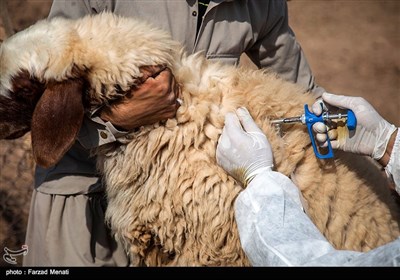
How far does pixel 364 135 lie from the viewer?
232 centimetres

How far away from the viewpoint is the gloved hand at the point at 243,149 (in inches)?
84.0

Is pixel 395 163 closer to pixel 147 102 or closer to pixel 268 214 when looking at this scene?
pixel 268 214

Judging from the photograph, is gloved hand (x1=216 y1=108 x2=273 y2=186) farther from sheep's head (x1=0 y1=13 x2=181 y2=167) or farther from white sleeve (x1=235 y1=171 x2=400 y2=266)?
sheep's head (x1=0 y1=13 x2=181 y2=167)

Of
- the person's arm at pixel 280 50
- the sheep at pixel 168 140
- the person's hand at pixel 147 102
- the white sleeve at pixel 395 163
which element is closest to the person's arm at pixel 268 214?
the sheep at pixel 168 140

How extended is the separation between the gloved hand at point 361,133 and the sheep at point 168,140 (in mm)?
108

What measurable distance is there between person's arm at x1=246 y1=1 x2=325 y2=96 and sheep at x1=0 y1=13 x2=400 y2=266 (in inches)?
19.4

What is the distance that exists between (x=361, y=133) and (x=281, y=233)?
0.76 m

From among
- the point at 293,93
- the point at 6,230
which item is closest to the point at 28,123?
the point at 293,93

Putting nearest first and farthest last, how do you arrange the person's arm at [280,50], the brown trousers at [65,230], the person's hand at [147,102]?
the person's hand at [147,102], the brown trousers at [65,230], the person's arm at [280,50]

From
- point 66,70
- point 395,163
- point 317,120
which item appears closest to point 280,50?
point 317,120

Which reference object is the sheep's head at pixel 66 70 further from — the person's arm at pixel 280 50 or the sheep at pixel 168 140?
the person's arm at pixel 280 50

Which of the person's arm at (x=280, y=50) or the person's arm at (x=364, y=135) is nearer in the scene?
the person's arm at (x=364, y=135)

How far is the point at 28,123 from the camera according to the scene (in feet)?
7.50

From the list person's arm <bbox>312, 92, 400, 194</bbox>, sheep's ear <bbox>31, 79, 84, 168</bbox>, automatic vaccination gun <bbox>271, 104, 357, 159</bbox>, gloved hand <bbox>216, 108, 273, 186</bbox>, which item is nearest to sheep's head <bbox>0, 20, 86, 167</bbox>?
sheep's ear <bbox>31, 79, 84, 168</bbox>
